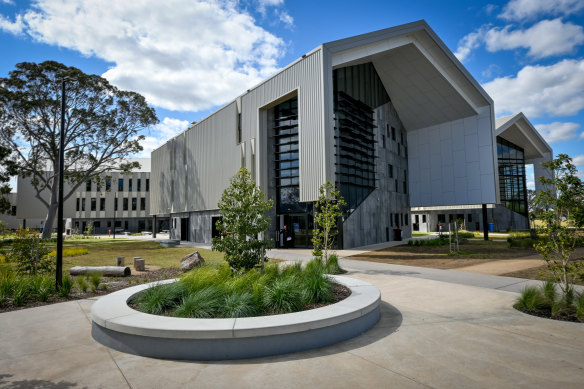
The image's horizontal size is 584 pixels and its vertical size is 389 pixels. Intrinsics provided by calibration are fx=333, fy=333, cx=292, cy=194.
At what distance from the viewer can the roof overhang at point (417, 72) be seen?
82.9 feet

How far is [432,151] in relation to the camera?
36531mm

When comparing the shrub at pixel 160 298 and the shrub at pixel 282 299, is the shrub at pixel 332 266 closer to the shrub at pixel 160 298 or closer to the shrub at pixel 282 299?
the shrub at pixel 282 299

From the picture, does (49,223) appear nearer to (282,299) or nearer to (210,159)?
(210,159)

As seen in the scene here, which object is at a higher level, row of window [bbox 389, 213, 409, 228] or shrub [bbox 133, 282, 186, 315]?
row of window [bbox 389, 213, 409, 228]

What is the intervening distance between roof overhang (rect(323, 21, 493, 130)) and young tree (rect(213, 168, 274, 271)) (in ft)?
55.1

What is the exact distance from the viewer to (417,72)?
3119 centimetres

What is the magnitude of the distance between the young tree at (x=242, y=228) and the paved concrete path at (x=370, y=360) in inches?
154

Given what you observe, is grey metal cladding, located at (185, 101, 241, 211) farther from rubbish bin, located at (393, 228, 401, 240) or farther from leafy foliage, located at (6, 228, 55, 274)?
leafy foliage, located at (6, 228, 55, 274)

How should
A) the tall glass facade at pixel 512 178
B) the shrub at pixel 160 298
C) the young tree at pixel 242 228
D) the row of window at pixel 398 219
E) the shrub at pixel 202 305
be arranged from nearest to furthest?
the shrub at pixel 202 305 < the shrub at pixel 160 298 < the young tree at pixel 242 228 < the row of window at pixel 398 219 < the tall glass facade at pixel 512 178

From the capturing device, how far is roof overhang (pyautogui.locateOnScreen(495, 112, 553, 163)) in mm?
43344

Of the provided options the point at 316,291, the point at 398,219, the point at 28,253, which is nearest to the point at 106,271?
the point at 28,253

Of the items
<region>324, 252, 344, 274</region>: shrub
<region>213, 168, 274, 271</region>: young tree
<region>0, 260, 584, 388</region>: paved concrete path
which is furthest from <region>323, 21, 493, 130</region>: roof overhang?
<region>0, 260, 584, 388</region>: paved concrete path

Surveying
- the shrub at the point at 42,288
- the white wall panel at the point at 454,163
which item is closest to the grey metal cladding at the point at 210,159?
the shrub at the point at 42,288

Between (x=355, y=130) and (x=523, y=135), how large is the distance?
113ft
